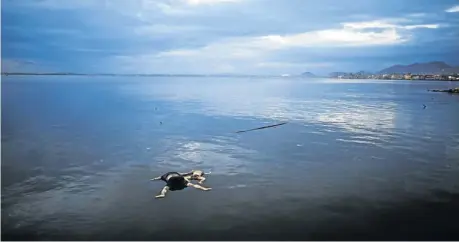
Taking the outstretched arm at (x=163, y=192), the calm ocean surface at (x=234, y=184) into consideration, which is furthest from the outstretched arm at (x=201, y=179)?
the outstretched arm at (x=163, y=192)

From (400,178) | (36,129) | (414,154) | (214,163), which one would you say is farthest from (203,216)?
(36,129)

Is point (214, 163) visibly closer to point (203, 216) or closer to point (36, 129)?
point (203, 216)

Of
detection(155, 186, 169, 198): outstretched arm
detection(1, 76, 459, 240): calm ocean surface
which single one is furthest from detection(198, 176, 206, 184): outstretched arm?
detection(155, 186, 169, 198): outstretched arm

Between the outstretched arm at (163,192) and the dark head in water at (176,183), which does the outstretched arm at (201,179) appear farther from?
the outstretched arm at (163,192)

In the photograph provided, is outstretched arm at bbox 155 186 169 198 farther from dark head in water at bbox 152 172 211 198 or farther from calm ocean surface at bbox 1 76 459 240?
calm ocean surface at bbox 1 76 459 240

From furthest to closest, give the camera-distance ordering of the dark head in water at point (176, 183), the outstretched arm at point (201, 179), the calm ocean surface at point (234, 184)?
the outstretched arm at point (201, 179) → the dark head in water at point (176, 183) → the calm ocean surface at point (234, 184)

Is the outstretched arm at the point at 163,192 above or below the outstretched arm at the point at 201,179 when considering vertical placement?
below

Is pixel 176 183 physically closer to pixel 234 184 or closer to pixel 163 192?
pixel 163 192

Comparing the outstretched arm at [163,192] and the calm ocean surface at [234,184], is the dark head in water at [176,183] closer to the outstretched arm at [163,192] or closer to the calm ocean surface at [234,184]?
the outstretched arm at [163,192]

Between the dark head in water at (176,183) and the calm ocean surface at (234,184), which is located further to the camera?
the dark head in water at (176,183)

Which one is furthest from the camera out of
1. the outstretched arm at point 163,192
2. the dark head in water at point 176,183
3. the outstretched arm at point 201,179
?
the outstretched arm at point 201,179

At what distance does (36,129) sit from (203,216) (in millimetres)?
12411

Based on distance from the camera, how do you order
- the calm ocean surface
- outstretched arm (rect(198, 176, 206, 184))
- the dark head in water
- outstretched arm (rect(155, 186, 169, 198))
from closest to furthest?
the calm ocean surface → outstretched arm (rect(155, 186, 169, 198)) → the dark head in water → outstretched arm (rect(198, 176, 206, 184))

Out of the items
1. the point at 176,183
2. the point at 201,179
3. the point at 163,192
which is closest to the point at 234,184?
the point at 201,179
